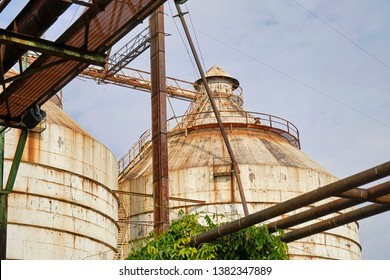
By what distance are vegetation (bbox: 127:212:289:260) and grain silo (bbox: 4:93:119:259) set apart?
8.00 meters

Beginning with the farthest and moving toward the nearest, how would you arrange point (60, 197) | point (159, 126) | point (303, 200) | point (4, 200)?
point (159, 126)
point (60, 197)
point (4, 200)
point (303, 200)

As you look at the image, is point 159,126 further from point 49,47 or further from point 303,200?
point 303,200

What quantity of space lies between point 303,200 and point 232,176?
1657 cm

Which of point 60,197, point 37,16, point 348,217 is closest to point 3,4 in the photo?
point 37,16

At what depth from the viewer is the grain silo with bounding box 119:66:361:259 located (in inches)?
1089

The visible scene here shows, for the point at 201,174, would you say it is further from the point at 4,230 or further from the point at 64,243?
the point at 4,230

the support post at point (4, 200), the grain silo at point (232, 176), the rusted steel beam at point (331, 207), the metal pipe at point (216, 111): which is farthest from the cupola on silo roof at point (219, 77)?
the rusted steel beam at point (331, 207)

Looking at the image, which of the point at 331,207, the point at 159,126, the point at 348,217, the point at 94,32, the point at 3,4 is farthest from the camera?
the point at 159,126

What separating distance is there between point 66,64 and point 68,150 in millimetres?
8457

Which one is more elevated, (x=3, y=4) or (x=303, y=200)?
(x=3, y=4)

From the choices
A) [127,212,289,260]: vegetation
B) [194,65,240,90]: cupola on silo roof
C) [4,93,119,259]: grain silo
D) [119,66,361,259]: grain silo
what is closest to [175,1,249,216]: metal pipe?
[119,66,361,259]: grain silo

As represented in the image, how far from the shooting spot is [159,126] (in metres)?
24.2

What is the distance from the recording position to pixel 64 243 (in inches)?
859
